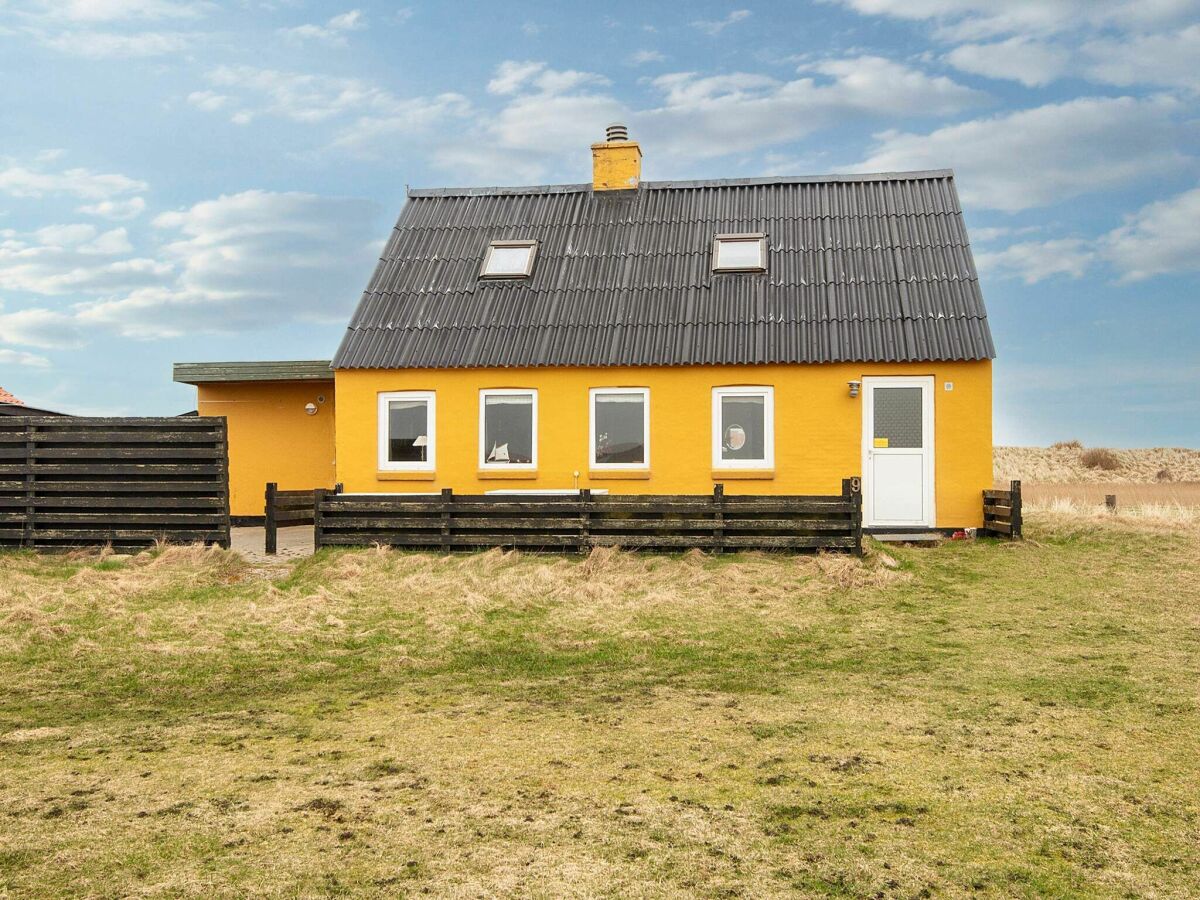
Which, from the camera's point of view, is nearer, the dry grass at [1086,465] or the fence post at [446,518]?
the fence post at [446,518]

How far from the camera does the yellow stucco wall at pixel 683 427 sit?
16.3 m

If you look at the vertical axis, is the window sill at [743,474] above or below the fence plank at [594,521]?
above

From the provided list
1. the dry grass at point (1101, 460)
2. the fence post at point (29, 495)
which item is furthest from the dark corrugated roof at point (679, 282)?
the dry grass at point (1101, 460)

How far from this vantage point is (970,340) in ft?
53.0

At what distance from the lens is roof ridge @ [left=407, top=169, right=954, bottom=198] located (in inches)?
764

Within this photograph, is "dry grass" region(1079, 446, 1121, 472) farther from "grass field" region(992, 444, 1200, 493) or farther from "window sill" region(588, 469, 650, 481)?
"window sill" region(588, 469, 650, 481)

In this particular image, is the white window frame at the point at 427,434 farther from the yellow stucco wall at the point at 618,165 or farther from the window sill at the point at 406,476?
the yellow stucco wall at the point at 618,165

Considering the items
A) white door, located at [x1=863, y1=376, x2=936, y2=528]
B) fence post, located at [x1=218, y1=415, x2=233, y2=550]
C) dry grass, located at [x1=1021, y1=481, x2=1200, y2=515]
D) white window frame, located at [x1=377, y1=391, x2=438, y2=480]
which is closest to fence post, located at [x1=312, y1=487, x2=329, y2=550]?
fence post, located at [x1=218, y1=415, x2=233, y2=550]

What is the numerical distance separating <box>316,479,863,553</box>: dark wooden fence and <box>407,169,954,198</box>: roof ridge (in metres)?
8.33

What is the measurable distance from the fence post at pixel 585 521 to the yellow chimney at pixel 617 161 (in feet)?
28.7

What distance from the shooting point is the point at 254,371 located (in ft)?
65.6

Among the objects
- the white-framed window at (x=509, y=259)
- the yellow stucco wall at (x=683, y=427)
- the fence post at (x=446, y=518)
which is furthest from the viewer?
the white-framed window at (x=509, y=259)

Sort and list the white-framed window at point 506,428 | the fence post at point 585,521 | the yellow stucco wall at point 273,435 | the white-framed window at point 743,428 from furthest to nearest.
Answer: the yellow stucco wall at point 273,435 < the white-framed window at point 506,428 < the white-framed window at point 743,428 < the fence post at point 585,521

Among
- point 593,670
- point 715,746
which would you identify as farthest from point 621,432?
point 715,746
